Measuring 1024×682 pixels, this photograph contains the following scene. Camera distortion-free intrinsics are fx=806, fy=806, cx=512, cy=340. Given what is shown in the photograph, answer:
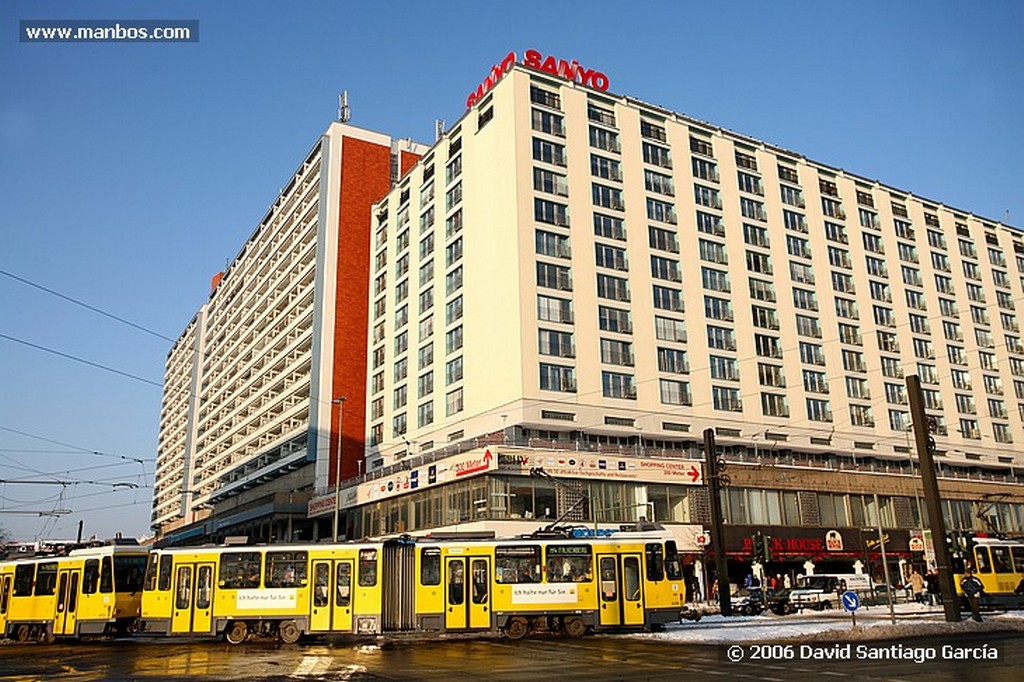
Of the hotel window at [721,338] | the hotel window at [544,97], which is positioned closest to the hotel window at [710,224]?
the hotel window at [721,338]

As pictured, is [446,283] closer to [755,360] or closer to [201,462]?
[755,360]

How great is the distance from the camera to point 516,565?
29141 mm

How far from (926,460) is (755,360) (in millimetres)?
38615

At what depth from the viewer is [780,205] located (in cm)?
7575

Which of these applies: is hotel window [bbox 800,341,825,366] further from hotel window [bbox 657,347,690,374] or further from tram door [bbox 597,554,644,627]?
tram door [bbox 597,554,644,627]

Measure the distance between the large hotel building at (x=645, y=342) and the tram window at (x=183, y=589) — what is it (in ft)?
84.4

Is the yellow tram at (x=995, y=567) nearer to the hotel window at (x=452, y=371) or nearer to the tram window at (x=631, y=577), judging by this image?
the tram window at (x=631, y=577)

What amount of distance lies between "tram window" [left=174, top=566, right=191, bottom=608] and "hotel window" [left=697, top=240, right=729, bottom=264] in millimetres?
50973

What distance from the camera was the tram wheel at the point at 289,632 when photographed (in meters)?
28.4

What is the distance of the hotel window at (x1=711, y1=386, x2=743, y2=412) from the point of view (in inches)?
2569

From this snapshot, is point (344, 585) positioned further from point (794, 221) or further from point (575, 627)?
point (794, 221)

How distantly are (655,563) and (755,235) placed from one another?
49.6 metres

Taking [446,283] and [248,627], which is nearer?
[248,627]

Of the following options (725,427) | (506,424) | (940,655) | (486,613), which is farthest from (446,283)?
(940,655)
